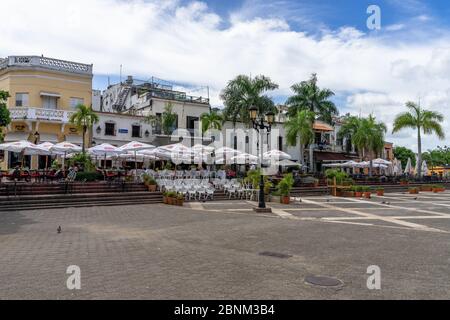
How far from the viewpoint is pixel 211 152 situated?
22.9 meters

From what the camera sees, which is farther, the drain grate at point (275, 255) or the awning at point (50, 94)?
the awning at point (50, 94)

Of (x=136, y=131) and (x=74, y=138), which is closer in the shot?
(x=74, y=138)

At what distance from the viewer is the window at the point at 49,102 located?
2988 cm

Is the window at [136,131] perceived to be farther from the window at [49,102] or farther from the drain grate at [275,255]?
the drain grate at [275,255]

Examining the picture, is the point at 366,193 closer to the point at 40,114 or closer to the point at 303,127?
the point at 303,127

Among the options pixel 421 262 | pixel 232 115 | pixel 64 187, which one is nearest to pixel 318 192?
pixel 232 115

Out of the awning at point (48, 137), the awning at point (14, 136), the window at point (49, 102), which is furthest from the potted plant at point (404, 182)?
the awning at point (14, 136)

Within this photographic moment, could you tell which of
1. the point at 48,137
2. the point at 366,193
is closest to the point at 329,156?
the point at 366,193

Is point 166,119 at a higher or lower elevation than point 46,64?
lower

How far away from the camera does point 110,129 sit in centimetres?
3222

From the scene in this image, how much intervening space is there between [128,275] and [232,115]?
29.2m

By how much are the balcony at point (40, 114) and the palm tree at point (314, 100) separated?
2257 cm

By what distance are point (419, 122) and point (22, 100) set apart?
3530 centimetres

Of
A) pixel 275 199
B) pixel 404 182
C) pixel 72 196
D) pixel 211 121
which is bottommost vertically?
pixel 275 199
